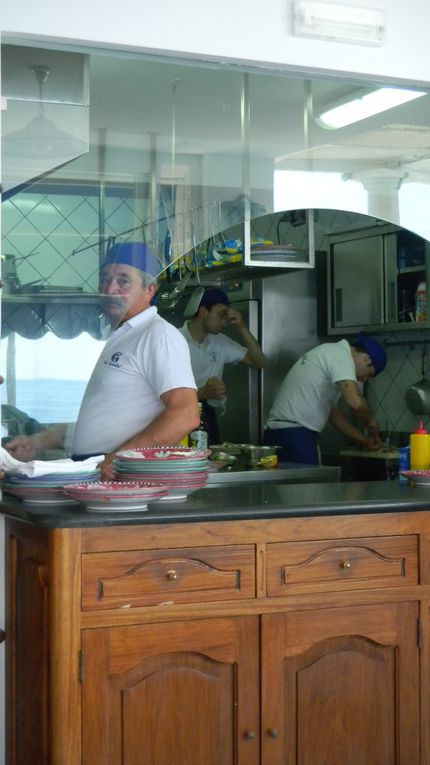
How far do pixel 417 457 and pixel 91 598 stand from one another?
4.72ft

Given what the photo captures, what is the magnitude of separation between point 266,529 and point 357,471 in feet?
11.5

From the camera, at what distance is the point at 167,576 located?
8.92ft

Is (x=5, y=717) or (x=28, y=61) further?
(x=28, y=61)

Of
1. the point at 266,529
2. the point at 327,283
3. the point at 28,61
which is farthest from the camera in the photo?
the point at 327,283

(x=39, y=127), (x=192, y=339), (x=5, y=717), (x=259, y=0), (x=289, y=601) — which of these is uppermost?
(x=259, y=0)

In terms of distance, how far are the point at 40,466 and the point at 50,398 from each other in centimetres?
48

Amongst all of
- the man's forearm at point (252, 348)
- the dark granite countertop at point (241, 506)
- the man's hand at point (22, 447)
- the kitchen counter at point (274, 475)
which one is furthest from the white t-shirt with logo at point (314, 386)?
the man's hand at point (22, 447)

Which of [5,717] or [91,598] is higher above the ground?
[91,598]

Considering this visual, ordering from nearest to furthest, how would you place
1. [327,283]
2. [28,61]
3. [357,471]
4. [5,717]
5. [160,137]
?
[5,717] < [28,61] < [160,137] < [357,471] < [327,283]

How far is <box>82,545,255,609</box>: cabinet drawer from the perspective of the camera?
264 cm

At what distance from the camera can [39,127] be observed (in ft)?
11.0

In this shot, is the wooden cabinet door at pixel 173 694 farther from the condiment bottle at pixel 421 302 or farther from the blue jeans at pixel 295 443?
the condiment bottle at pixel 421 302

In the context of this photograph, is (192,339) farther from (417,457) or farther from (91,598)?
(91,598)

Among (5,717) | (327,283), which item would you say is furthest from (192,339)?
(5,717)
